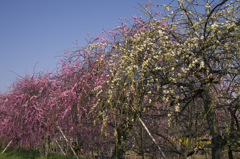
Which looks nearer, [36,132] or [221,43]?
[221,43]

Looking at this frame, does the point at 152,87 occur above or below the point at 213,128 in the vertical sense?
above

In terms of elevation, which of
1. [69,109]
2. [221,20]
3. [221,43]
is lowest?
[69,109]

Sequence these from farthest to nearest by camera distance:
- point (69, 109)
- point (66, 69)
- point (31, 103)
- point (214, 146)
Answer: point (31, 103) → point (66, 69) → point (69, 109) → point (214, 146)

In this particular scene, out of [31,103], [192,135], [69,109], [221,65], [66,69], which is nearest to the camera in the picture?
[221,65]

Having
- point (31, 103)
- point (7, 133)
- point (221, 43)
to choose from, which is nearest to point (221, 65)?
point (221, 43)

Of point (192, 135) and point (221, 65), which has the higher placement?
point (221, 65)

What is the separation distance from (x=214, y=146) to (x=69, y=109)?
5.49 meters

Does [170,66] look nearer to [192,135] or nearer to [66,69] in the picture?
[192,135]

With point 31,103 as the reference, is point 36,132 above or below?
below

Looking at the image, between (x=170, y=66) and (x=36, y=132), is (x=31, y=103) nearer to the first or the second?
(x=36, y=132)

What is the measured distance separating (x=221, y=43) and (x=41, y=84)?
10.6m

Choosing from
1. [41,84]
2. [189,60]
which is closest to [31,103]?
[41,84]

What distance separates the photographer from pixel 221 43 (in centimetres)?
493

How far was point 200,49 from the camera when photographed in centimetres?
483
